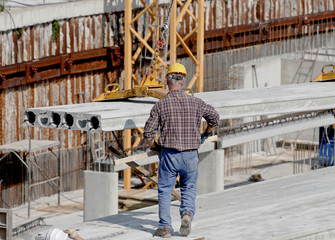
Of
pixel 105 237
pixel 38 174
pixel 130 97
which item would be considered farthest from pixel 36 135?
pixel 105 237

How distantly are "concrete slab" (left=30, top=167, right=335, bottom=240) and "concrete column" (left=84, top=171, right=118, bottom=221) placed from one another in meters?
3.95

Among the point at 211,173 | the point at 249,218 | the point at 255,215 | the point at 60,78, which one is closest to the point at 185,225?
the point at 249,218

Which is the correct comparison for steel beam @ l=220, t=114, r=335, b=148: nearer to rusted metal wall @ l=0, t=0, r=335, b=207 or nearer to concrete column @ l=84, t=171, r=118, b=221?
rusted metal wall @ l=0, t=0, r=335, b=207

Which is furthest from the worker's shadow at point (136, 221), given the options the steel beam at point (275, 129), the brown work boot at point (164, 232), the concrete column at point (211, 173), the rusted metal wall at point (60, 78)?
the rusted metal wall at point (60, 78)

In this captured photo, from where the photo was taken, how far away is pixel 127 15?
25.5 m

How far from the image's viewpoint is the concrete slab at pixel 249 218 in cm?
1155

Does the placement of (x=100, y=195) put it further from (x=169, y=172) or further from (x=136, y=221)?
(x=169, y=172)

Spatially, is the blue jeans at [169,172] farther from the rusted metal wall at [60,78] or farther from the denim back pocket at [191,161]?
the rusted metal wall at [60,78]

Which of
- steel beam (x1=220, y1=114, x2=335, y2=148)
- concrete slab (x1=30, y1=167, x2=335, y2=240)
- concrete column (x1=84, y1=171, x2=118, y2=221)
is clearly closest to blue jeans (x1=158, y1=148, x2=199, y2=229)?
concrete slab (x1=30, y1=167, x2=335, y2=240)

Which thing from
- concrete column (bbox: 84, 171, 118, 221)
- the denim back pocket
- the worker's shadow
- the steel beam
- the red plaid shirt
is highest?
the red plaid shirt

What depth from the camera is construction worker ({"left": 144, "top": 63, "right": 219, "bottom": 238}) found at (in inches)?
441

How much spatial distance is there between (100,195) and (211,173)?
14.2 feet

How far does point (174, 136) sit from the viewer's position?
1121 centimetres

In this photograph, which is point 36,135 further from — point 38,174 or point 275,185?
point 275,185
